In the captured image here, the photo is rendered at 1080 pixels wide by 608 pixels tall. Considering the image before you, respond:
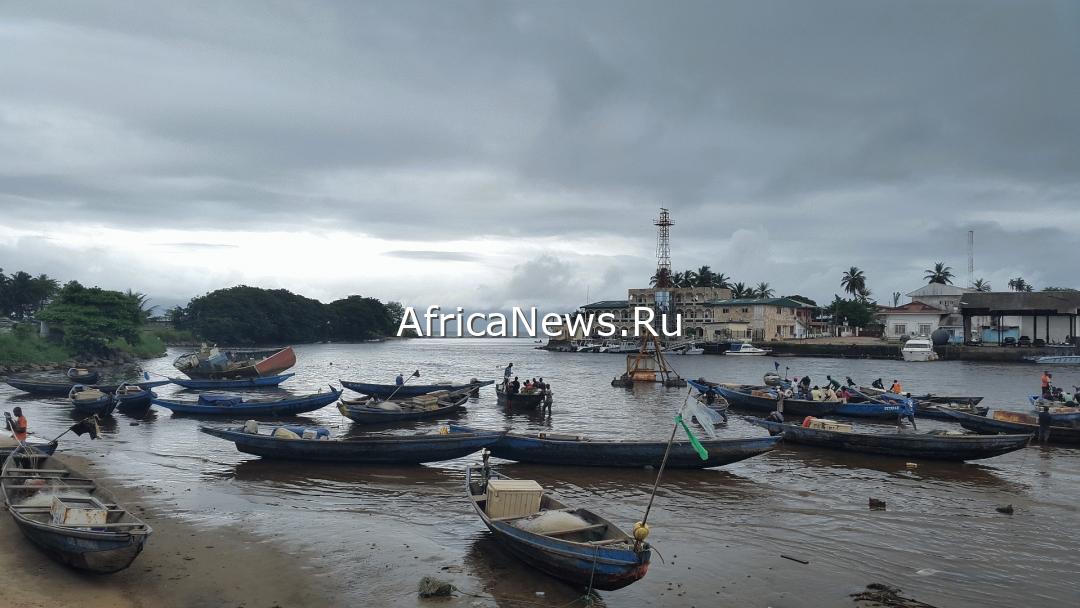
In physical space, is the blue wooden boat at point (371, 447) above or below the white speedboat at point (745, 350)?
below

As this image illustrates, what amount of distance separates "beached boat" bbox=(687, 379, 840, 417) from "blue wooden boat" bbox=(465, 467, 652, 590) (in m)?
22.1

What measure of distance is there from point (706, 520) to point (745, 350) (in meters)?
88.1

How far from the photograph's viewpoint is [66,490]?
527 inches

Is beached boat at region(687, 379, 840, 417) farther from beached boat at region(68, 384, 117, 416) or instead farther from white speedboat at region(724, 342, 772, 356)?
white speedboat at region(724, 342, 772, 356)

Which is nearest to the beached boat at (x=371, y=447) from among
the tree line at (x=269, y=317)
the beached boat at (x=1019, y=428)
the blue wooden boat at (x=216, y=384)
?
the beached boat at (x=1019, y=428)

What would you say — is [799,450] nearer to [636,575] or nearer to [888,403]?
[888,403]

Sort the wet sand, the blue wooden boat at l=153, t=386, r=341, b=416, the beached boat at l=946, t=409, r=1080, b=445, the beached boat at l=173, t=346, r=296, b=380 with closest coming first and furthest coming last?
1. the wet sand
2. the beached boat at l=946, t=409, r=1080, b=445
3. the blue wooden boat at l=153, t=386, r=341, b=416
4. the beached boat at l=173, t=346, r=296, b=380

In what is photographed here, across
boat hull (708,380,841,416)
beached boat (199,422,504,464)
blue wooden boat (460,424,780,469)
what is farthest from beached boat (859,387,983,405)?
beached boat (199,422,504,464)

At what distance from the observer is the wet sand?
35.0 ft

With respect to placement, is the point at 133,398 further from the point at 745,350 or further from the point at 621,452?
the point at 745,350

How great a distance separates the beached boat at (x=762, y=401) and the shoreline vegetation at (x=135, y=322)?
5286 centimetres

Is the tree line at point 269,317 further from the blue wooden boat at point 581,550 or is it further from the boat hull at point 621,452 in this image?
the blue wooden boat at point 581,550

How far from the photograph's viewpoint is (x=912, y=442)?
71.8 ft

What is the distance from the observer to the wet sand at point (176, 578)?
10.7 meters
